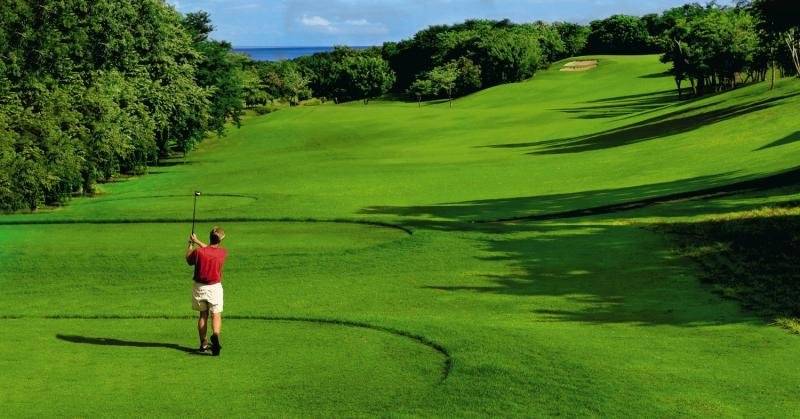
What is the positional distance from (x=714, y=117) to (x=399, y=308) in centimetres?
5211

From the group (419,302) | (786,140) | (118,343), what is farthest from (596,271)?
(786,140)

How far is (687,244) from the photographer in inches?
1013

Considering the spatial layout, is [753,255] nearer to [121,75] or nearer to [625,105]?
[121,75]

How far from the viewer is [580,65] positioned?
168 m

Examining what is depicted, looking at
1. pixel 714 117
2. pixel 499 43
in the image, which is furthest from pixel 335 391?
pixel 499 43

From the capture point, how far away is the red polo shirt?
54.8 feet

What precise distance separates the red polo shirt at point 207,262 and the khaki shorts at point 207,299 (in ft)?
0.36

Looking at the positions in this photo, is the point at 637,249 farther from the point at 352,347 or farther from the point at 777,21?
the point at 777,21

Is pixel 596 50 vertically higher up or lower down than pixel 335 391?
higher up

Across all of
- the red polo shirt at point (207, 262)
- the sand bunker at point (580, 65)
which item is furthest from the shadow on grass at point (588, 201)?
the sand bunker at point (580, 65)


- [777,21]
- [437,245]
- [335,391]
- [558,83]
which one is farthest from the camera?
[558,83]

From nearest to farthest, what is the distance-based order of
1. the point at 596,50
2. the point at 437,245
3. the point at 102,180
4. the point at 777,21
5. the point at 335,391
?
the point at 335,391 → the point at 437,245 → the point at 777,21 → the point at 102,180 → the point at 596,50

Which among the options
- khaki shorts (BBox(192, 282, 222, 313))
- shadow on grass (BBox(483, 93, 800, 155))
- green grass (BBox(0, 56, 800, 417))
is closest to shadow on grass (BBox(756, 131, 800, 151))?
green grass (BBox(0, 56, 800, 417))

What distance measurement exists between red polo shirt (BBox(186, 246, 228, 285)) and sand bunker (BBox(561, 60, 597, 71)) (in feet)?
506
